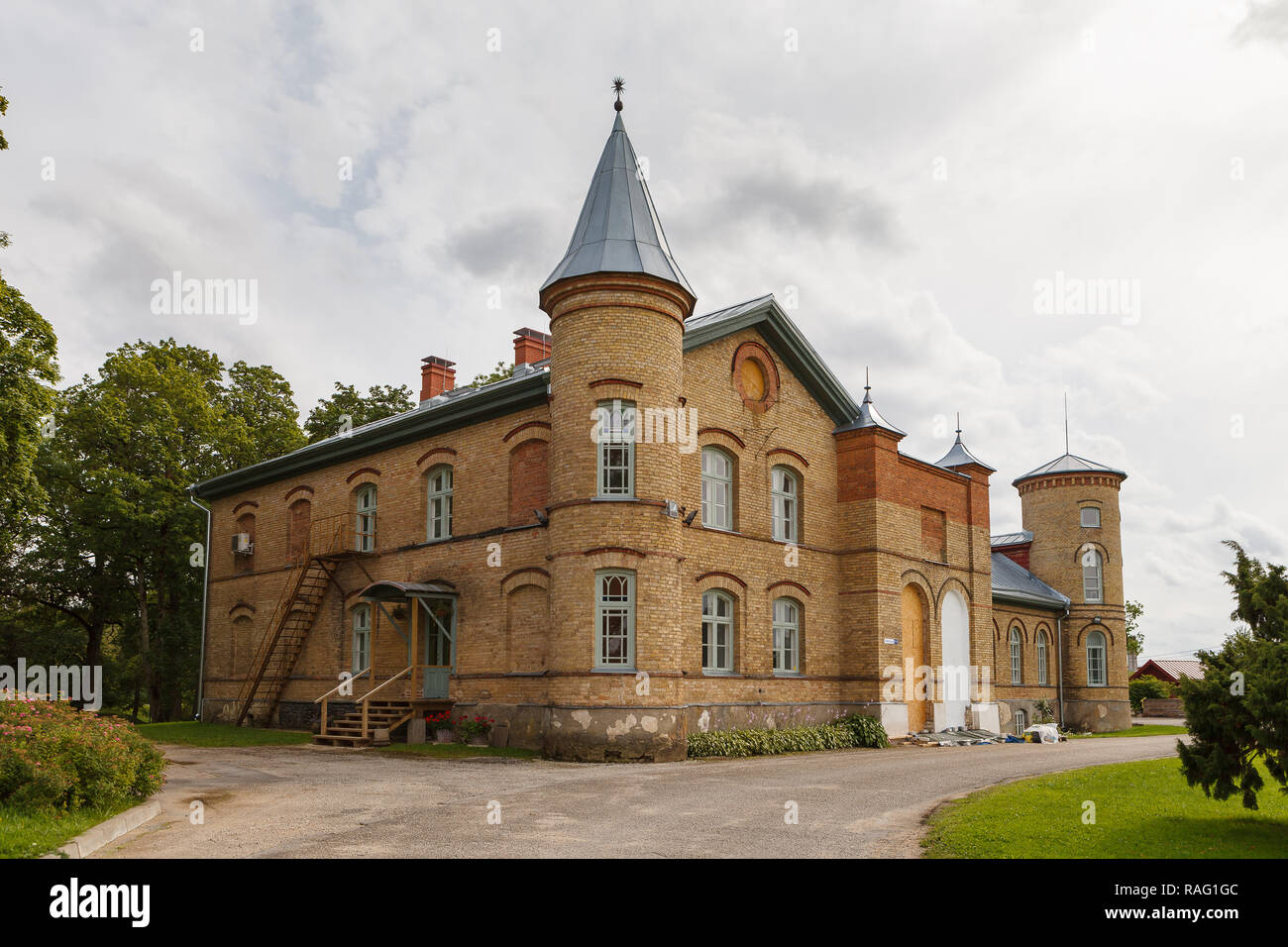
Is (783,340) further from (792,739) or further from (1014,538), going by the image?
(1014,538)

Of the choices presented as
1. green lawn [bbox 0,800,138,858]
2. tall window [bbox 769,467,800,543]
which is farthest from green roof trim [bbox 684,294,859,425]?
green lawn [bbox 0,800,138,858]

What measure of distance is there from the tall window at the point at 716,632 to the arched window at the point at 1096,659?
1884cm

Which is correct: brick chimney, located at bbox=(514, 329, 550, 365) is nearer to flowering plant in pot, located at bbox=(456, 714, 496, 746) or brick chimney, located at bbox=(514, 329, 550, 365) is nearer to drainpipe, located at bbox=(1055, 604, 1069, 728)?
flowering plant in pot, located at bbox=(456, 714, 496, 746)

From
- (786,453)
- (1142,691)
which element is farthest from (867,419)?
(1142,691)

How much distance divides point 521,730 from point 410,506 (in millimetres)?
6299

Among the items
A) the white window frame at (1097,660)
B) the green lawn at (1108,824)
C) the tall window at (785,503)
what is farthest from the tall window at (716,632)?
the white window frame at (1097,660)

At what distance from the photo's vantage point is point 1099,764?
53.6 feet

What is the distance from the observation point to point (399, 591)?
20.3 m

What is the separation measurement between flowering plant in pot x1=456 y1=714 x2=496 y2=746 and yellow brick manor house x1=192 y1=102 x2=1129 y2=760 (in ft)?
1.06

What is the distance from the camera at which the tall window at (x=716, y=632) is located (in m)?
20.2

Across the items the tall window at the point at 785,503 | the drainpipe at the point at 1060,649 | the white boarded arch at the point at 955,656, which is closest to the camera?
the tall window at the point at 785,503

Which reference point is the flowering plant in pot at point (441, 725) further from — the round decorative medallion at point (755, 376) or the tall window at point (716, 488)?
the round decorative medallion at point (755, 376)
